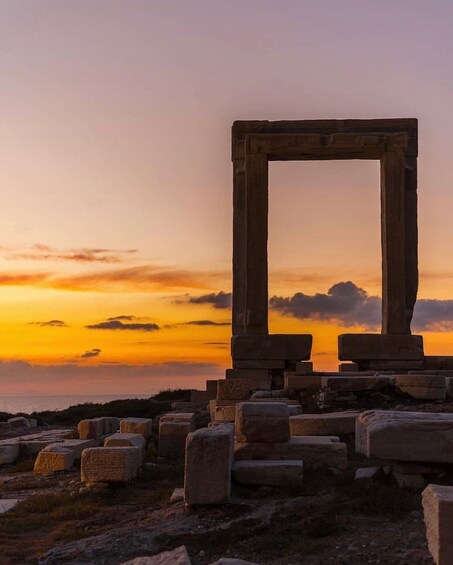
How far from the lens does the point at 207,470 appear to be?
9.15 m

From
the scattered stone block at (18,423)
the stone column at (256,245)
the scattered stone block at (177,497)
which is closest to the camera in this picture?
the scattered stone block at (177,497)

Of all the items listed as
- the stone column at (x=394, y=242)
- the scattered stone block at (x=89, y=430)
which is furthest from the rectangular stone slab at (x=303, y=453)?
the stone column at (x=394, y=242)

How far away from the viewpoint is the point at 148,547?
8047mm

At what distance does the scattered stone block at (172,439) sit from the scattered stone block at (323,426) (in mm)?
2644

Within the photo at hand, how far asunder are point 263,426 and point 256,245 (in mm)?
10922

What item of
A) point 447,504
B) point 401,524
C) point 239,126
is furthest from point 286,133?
point 447,504

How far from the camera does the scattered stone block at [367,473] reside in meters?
9.72

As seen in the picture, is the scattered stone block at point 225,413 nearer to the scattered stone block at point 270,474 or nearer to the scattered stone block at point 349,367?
the scattered stone block at point 349,367

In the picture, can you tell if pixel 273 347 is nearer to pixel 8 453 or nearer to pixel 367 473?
pixel 8 453

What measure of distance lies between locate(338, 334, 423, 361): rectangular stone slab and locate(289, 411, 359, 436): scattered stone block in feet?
24.8

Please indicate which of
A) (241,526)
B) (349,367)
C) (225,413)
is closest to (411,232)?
(349,367)

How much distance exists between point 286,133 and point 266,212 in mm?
2272

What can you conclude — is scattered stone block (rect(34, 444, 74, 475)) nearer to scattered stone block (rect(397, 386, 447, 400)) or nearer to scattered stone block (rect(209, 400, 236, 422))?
scattered stone block (rect(209, 400, 236, 422))

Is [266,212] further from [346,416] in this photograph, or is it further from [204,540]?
[204,540]
